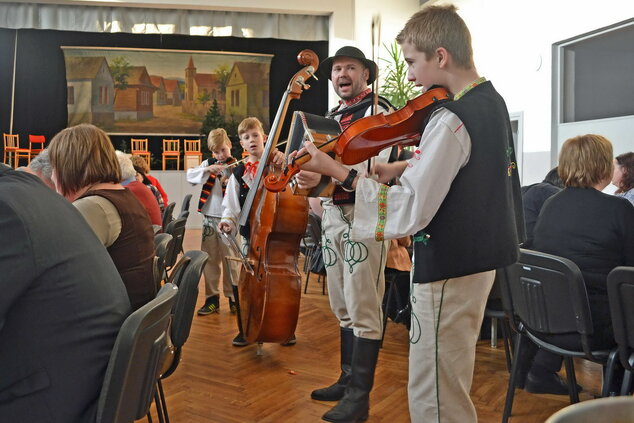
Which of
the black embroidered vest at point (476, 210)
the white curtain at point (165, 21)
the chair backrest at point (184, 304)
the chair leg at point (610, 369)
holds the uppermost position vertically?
the white curtain at point (165, 21)

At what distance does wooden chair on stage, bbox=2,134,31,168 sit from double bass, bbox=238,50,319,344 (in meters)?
8.26

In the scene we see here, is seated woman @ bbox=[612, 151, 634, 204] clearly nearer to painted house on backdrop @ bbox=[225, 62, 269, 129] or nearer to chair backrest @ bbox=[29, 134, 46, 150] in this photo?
painted house on backdrop @ bbox=[225, 62, 269, 129]

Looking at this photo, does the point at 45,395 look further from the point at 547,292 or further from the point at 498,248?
the point at 547,292

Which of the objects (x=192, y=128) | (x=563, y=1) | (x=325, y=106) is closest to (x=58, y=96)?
(x=192, y=128)

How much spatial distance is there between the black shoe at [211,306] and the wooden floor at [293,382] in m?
0.40

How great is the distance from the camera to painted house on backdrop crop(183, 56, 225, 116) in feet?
36.3

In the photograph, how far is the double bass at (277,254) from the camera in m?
3.01

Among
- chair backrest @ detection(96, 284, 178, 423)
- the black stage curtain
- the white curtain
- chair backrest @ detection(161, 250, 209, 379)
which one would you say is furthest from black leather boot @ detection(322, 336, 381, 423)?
the black stage curtain

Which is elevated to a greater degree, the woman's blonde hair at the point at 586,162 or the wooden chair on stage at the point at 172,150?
the wooden chair on stage at the point at 172,150

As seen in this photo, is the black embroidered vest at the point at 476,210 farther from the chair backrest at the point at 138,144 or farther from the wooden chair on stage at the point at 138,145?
the chair backrest at the point at 138,144

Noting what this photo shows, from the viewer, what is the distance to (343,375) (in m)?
2.80

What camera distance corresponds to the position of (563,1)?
569cm

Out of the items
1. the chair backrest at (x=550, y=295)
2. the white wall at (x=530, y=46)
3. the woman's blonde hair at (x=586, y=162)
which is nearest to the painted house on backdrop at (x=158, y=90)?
the white wall at (x=530, y=46)

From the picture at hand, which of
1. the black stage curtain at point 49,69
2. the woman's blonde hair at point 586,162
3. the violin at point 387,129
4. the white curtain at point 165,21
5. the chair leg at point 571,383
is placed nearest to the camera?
the violin at point 387,129
